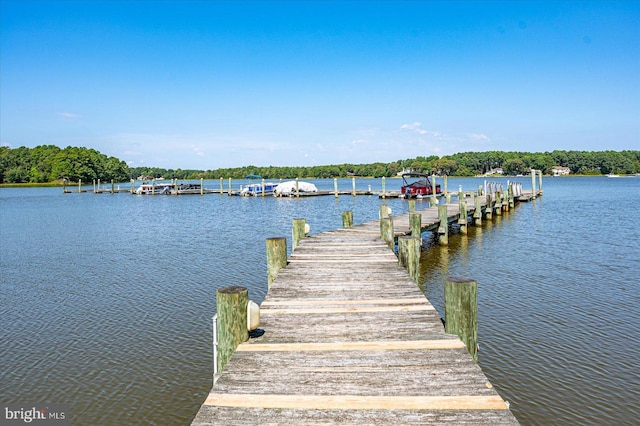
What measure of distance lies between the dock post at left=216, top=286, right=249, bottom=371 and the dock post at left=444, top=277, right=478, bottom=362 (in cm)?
291

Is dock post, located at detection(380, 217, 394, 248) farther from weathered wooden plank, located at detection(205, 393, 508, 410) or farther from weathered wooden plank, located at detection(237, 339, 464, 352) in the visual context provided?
weathered wooden plank, located at detection(205, 393, 508, 410)

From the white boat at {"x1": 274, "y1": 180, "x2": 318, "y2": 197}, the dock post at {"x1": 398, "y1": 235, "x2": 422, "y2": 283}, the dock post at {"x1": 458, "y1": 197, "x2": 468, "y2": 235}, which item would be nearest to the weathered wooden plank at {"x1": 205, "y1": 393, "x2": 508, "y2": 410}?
the dock post at {"x1": 398, "y1": 235, "x2": 422, "y2": 283}

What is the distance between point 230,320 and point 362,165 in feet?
641

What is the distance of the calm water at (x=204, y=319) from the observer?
729 centimetres

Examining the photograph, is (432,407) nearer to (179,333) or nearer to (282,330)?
(282,330)

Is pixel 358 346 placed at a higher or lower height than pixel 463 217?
lower

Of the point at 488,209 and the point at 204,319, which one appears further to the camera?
the point at 488,209

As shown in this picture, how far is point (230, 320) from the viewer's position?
591cm


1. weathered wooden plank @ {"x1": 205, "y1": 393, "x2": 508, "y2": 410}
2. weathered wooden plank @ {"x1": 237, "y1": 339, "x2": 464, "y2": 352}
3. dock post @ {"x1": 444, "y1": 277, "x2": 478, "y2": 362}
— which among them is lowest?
weathered wooden plank @ {"x1": 205, "y1": 393, "x2": 508, "y2": 410}

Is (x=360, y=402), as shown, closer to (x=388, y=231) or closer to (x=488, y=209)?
(x=388, y=231)

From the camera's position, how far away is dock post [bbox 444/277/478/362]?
6082 mm

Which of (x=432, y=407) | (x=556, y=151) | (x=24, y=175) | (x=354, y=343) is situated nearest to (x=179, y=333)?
(x=354, y=343)

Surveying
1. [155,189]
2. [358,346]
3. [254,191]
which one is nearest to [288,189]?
[254,191]

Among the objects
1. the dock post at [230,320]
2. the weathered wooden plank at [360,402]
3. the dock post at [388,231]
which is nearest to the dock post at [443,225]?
the dock post at [388,231]
